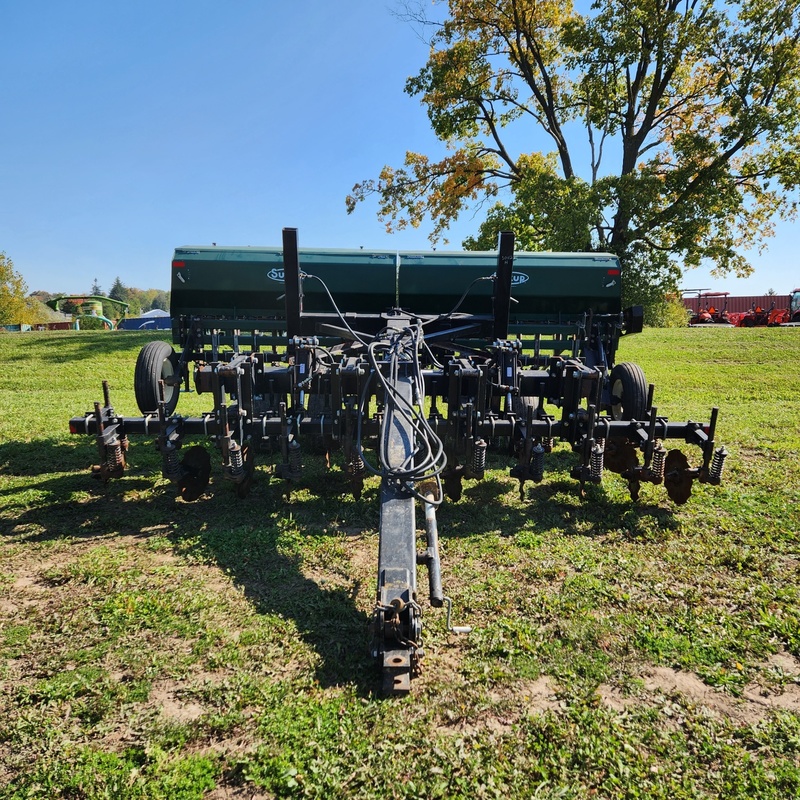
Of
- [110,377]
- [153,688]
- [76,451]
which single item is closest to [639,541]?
[153,688]

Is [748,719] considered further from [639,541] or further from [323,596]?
[323,596]

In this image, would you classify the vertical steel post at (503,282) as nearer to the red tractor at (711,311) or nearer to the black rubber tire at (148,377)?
the black rubber tire at (148,377)

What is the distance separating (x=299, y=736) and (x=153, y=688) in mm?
898

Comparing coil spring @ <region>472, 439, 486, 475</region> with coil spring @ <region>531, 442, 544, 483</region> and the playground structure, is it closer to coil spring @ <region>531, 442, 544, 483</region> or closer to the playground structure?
coil spring @ <region>531, 442, 544, 483</region>

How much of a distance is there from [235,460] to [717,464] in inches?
165

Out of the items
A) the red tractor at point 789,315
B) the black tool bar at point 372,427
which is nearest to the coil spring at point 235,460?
the black tool bar at point 372,427

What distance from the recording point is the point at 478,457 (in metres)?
4.65

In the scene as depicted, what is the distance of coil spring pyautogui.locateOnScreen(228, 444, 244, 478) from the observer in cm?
465

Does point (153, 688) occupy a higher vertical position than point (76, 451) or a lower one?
lower

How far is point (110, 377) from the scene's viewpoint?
560 inches

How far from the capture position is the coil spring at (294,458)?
→ 186 inches

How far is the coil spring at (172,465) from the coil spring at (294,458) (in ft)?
3.38

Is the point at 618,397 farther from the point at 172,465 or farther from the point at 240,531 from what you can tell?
the point at 172,465

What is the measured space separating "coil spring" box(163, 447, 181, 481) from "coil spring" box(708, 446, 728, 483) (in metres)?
4.74
